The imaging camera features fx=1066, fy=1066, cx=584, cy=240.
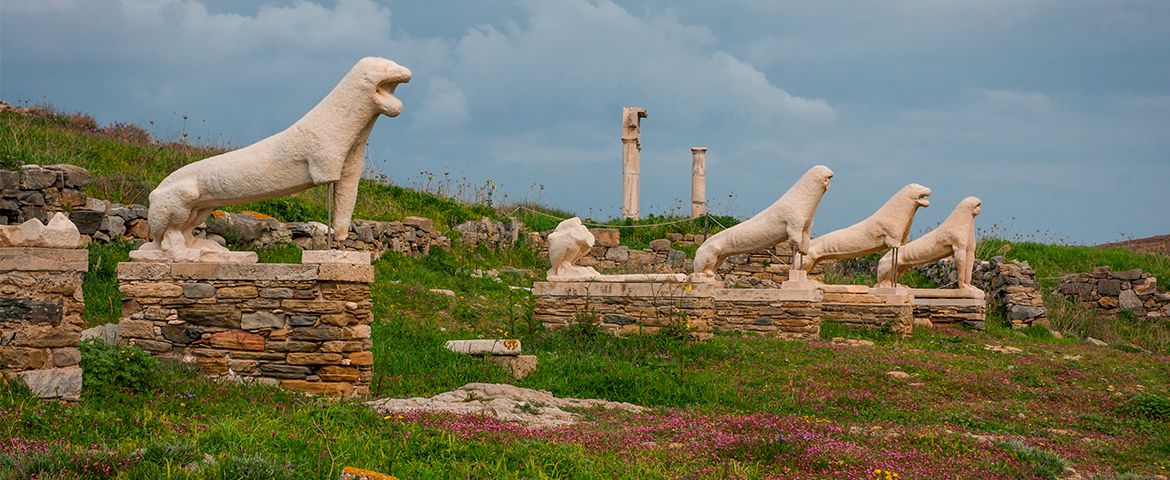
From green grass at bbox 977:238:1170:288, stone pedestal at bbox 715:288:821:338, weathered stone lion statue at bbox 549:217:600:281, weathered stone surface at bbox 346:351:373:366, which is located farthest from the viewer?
green grass at bbox 977:238:1170:288

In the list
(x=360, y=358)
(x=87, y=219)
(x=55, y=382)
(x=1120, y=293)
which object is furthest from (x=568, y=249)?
(x=1120, y=293)

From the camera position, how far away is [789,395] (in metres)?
10.8

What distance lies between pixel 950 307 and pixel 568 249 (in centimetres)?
821

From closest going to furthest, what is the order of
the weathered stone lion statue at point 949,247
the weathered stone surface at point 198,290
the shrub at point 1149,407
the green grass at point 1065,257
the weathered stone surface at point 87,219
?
the weathered stone surface at point 198,290
the shrub at point 1149,407
the weathered stone surface at point 87,219
the weathered stone lion statue at point 949,247
the green grass at point 1065,257

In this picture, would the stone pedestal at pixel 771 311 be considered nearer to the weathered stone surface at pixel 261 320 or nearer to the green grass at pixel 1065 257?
the weathered stone surface at pixel 261 320

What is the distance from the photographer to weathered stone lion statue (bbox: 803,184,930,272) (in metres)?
17.7

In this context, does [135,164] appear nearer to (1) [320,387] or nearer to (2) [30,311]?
(1) [320,387]

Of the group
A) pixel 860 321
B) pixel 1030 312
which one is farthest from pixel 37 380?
pixel 1030 312

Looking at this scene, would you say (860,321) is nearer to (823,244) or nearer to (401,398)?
(823,244)

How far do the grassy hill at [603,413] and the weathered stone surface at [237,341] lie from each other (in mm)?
373

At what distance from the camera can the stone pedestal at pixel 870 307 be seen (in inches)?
671

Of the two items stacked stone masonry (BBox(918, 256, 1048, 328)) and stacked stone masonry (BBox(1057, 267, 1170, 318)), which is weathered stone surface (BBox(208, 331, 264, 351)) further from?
stacked stone masonry (BBox(1057, 267, 1170, 318))

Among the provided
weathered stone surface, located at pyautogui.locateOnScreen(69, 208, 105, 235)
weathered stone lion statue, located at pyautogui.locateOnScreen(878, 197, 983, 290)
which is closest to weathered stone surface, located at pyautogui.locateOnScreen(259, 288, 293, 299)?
weathered stone surface, located at pyautogui.locateOnScreen(69, 208, 105, 235)

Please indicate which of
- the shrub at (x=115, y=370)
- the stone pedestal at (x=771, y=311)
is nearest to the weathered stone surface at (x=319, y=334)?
the shrub at (x=115, y=370)
